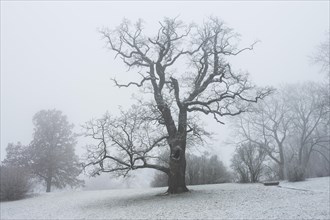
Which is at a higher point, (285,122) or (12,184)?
(285,122)

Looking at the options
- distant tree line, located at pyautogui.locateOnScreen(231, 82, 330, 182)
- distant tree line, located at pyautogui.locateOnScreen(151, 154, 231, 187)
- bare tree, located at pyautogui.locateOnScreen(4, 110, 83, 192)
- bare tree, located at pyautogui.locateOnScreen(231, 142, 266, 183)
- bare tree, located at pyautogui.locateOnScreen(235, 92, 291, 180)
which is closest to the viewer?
bare tree, located at pyautogui.locateOnScreen(231, 142, 266, 183)

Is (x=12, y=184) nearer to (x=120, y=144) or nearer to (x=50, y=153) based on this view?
(x=50, y=153)

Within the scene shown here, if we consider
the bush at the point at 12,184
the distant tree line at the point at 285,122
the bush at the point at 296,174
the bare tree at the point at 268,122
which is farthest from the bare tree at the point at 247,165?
the bush at the point at 12,184

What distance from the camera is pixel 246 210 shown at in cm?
1126

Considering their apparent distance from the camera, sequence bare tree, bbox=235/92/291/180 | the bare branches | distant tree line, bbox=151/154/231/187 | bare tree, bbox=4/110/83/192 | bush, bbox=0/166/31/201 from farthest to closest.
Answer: bare tree, bbox=235/92/291/180 → bare tree, bbox=4/110/83/192 → distant tree line, bbox=151/154/231/187 → bush, bbox=0/166/31/201 → the bare branches

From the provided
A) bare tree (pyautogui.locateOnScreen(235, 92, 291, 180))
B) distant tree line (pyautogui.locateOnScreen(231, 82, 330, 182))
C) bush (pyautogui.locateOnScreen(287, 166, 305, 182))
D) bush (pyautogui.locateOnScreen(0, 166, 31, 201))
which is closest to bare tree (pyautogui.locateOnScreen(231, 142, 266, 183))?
bush (pyautogui.locateOnScreen(287, 166, 305, 182))

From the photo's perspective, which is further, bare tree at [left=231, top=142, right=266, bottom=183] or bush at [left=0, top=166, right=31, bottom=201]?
bare tree at [left=231, top=142, right=266, bottom=183]

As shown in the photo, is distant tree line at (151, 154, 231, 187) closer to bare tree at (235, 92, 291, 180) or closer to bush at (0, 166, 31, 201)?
bare tree at (235, 92, 291, 180)

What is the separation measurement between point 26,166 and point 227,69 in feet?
76.4

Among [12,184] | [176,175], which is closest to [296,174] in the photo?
[176,175]

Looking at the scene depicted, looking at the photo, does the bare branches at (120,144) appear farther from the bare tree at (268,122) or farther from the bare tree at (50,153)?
the bare tree at (268,122)

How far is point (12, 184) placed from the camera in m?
24.5

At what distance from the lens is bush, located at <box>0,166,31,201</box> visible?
24.2m

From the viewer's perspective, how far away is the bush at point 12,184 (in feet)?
79.4
